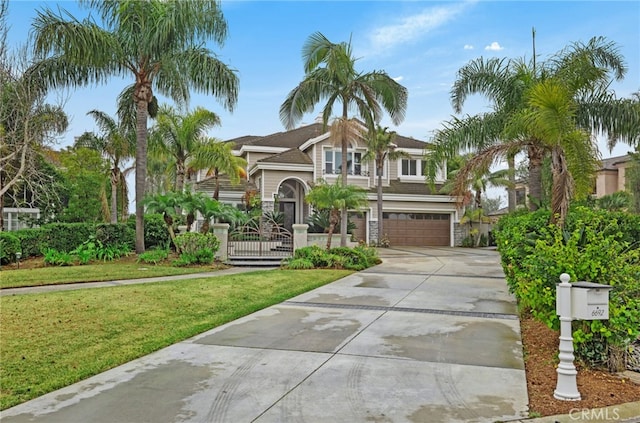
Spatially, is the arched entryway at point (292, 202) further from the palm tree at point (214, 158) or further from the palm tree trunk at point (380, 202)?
the palm tree at point (214, 158)

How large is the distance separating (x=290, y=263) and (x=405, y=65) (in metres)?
8.63

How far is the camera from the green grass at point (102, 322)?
485 cm

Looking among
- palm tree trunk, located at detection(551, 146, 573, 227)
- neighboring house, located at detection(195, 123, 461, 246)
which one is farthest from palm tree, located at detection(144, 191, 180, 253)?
palm tree trunk, located at detection(551, 146, 573, 227)

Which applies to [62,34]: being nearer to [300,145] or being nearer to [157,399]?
[157,399]

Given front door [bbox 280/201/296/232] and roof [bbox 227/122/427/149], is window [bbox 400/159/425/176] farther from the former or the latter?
front door [bbox 280/201/296/232]

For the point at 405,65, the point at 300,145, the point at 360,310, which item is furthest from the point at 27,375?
the point at 300,145

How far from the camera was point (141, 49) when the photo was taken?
1502 centimetres

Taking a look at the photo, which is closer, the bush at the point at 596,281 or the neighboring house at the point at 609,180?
the bush at the point at 596,281

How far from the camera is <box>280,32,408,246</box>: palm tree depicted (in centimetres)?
1636

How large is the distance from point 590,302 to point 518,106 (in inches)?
375

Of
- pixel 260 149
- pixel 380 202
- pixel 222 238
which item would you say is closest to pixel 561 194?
pixel 222 238

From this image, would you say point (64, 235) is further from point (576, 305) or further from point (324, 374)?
point (576, 305)

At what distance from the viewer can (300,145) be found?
2820 cm

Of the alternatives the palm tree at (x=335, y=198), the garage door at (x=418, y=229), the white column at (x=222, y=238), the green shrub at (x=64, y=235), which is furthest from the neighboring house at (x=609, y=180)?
the green shrub at (x=64, y=235)
